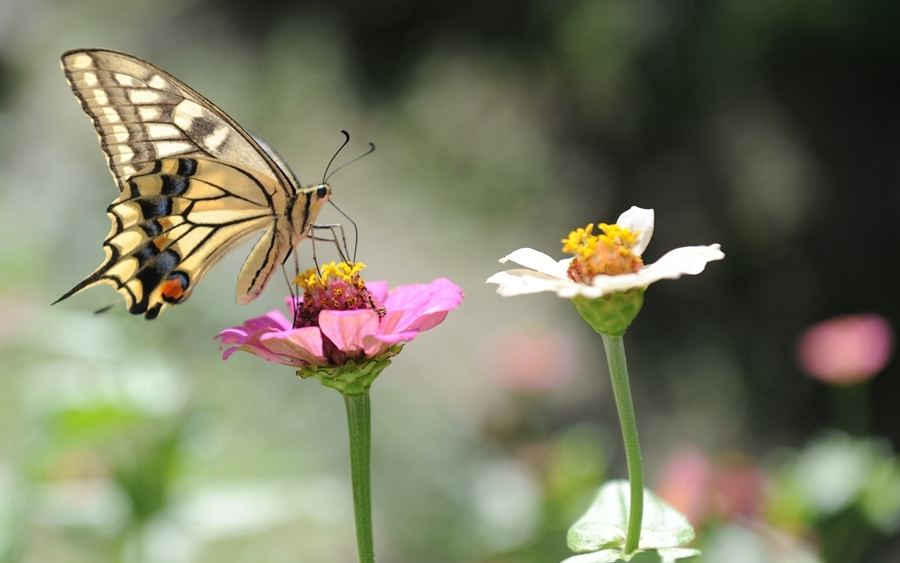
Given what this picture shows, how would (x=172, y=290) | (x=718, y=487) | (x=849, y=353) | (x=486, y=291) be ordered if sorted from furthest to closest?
(x=486, y=291), (x=849, y=353), (x=718, y=487), (x=172, y=290)

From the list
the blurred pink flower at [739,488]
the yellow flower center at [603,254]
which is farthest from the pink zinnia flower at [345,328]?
the blurred pink flower at [739,488]

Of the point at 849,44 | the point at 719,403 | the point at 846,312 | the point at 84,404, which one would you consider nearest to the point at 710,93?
the point at 849,44

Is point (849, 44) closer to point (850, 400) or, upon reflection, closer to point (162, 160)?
point (850, 400)

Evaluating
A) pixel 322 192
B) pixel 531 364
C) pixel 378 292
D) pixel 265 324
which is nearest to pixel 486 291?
pixel 531 364

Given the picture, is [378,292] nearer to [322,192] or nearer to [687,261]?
[322,192]

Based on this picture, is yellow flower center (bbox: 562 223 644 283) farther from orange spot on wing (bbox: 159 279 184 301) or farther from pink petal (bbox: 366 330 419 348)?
orange spot on wing (bbox: 159 279 184 301)

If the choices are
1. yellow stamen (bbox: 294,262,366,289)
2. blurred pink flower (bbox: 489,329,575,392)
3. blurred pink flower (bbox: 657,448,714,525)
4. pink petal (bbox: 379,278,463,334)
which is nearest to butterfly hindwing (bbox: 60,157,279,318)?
yellow stamen (bbox: 294,262,366,289)

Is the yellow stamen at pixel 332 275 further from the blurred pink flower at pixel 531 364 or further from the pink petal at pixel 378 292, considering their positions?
the blurred pink flower at pixel 531 364
